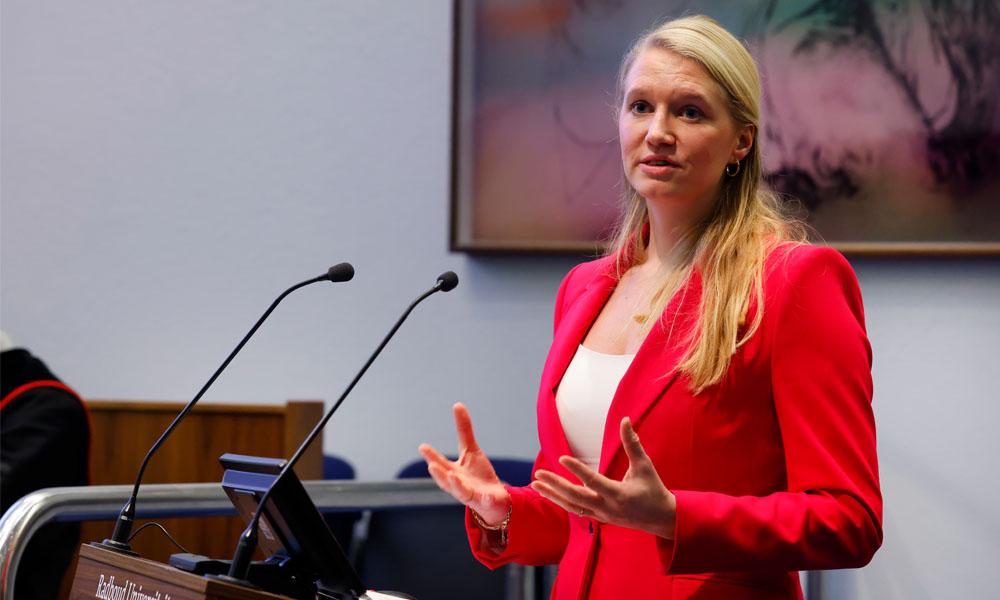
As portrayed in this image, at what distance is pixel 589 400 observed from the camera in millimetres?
1563

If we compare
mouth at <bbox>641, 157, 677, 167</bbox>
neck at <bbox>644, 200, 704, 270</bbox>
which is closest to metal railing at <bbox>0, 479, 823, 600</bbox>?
neck at <bbox>644, 200, 704, 270</bbox>

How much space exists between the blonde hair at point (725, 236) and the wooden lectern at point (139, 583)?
669mm

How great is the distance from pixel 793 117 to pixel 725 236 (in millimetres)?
1698

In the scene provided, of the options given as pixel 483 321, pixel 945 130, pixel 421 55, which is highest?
pixel 421 55

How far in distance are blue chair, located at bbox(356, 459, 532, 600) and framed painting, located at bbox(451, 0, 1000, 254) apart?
0.88 m

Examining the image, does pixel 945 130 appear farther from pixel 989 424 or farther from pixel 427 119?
pixel 427 119

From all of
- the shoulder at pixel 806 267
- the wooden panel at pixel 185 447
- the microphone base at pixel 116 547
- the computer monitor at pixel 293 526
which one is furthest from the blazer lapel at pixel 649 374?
the wooden panel at pixel 185 447

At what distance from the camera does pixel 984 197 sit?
2922mm

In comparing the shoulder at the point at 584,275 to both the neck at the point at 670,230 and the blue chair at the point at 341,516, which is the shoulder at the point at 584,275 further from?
the blue chair at the point at 341,516

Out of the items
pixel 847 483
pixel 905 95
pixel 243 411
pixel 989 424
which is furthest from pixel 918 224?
pixel 243 411

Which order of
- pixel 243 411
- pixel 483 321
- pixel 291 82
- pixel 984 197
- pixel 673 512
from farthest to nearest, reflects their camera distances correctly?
pixel 291 82
pixel 483 321
pixel 243 411
pixel 984 197
pixel 673 512

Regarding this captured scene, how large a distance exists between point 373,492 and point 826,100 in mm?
1781

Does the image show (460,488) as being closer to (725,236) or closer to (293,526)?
(293,526)

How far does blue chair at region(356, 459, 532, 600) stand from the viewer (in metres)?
3.10
